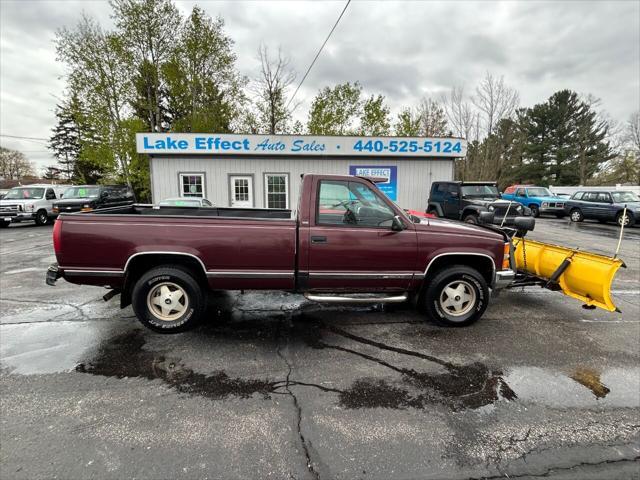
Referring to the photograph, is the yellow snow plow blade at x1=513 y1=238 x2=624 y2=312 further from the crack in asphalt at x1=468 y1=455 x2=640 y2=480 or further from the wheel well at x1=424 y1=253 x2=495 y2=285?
the crack in asphalt at x1=468 y1=455 x2=640 y2=480

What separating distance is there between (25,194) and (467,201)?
2181 centimetres

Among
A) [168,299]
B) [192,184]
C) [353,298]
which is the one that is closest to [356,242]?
[353,298]

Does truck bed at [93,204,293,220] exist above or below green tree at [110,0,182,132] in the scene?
below

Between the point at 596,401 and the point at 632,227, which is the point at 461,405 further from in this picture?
the point at 632,227

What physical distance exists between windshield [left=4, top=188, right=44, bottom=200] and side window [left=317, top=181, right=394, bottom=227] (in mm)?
20158

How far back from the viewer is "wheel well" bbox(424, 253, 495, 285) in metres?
4.35

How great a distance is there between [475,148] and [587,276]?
1520 inches

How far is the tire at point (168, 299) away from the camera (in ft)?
13.0

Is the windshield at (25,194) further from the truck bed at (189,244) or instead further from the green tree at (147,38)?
the truck bed at (189,244)

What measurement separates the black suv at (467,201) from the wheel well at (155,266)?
1078cm

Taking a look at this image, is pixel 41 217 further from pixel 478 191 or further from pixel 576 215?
pixel 576 215

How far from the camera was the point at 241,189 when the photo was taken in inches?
612

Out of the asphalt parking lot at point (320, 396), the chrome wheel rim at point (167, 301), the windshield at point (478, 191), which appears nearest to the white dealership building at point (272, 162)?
the windshield at point (478, 191)

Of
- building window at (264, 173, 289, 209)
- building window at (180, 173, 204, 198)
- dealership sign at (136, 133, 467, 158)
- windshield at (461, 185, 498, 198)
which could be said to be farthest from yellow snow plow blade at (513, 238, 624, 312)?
building window at (180, 173, 204, 198)
